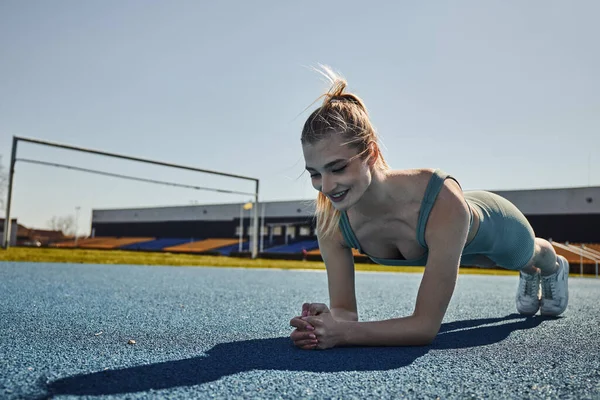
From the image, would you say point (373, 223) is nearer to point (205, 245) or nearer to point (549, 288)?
point (549, 288)

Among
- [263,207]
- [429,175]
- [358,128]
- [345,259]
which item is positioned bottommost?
[345,259]

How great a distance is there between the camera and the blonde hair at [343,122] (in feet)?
5.56

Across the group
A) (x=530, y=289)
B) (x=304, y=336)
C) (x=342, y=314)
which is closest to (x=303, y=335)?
(x=304, y=336)

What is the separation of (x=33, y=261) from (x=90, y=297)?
6.04 meters

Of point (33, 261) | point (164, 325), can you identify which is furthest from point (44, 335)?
point (33, 261)

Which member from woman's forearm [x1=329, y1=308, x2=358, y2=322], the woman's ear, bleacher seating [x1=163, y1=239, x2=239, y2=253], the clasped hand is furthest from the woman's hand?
bleacher seating [x1=163, y1=239, x2=239, y2=253]

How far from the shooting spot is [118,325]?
2.27 m

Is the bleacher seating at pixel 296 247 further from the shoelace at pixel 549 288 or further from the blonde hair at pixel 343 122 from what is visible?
the blonde hair at pixel 343 122

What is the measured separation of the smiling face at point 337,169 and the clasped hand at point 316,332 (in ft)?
1.43

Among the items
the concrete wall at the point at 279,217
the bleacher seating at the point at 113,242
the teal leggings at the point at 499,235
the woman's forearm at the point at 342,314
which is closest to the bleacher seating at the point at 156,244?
the concrete wall at the point at 279,217

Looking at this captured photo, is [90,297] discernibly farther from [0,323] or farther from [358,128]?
[358,128]

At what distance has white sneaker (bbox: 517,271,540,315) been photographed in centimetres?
316

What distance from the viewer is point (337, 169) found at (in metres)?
1.71

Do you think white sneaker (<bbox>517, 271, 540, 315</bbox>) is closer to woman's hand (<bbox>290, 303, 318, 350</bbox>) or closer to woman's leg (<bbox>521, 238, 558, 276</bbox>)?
woman's leg (<bbox>521, 238, 558, 276</bbox>)
